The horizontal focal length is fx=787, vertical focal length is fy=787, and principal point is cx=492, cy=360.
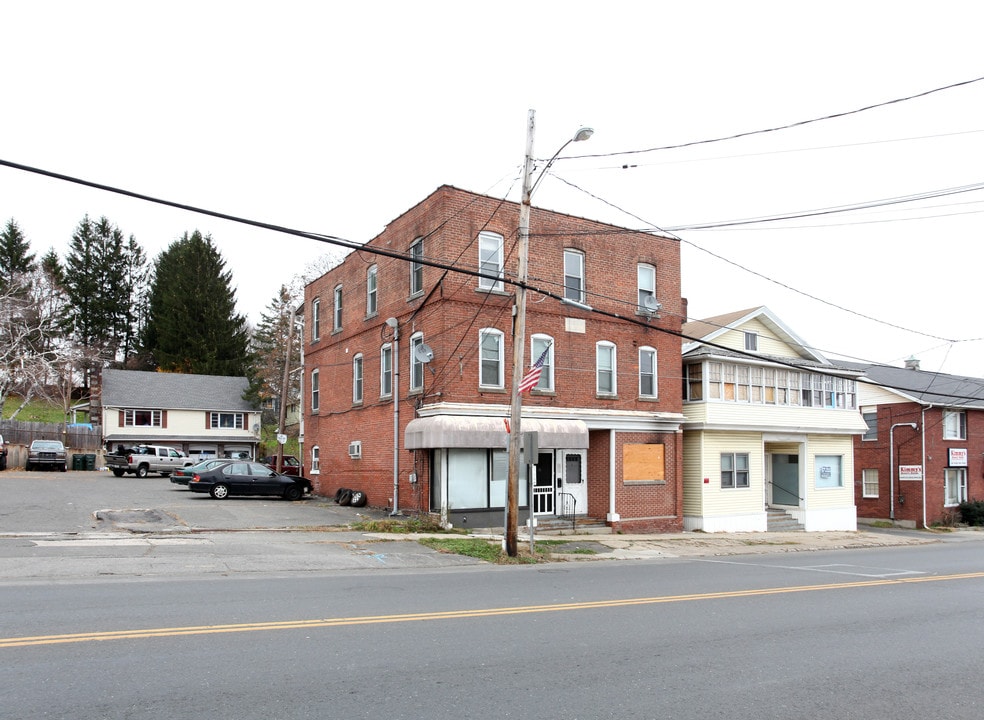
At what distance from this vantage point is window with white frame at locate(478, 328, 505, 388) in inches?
878

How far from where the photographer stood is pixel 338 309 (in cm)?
2925

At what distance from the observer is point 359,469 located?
26656mm

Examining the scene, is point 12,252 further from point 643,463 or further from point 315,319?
point 643,463

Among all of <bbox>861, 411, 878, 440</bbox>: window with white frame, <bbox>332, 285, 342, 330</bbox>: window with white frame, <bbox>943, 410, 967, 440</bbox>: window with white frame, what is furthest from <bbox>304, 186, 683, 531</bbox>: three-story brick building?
<bbox>943, 410, 967, 440</bbox>: window with white frame

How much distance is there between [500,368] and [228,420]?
1574 inches

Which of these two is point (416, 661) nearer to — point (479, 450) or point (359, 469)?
point (479, 450)

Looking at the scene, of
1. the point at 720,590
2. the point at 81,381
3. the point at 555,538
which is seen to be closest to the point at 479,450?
the point at 555,538

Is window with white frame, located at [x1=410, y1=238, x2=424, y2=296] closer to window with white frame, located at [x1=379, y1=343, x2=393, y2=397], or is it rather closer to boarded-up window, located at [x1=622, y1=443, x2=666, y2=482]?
window with white frame, located at [x1=379, y1=343, x2=393, y2=397]

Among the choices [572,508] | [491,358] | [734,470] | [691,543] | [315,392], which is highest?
[491,358]

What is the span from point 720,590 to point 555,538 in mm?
8871

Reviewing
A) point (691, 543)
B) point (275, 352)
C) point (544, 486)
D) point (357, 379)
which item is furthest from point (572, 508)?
point (275, 352)

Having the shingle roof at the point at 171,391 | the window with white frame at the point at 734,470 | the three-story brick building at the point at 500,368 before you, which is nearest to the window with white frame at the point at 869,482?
the window with white frame at the point at 734,470

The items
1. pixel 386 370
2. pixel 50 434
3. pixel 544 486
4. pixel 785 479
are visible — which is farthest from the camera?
pixel 50 434

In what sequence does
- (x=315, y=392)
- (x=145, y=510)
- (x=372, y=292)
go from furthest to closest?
1. (x=315, y=392)
2. (x=372, y=292)
3. (x=145, y=510)
